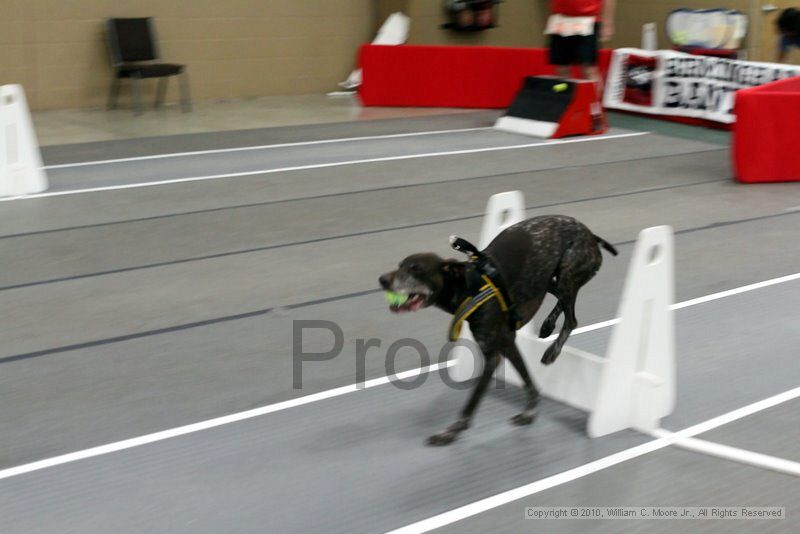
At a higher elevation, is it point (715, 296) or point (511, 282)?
point (511, 282)

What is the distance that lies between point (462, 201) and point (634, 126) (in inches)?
189

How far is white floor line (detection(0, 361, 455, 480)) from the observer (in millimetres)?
3789

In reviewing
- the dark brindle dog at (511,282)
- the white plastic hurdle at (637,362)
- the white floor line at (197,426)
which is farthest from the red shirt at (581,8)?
the white plastic hurdle at (637,362)

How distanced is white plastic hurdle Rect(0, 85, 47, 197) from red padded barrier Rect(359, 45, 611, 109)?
6032 millimetres

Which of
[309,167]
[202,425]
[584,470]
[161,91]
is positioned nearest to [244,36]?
[161,91]

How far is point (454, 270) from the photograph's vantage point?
3.76m

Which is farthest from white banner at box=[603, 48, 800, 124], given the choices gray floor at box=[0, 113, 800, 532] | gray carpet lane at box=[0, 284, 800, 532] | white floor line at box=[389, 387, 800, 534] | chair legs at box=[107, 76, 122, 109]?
gray carpet lane at box=[0, 284, 800, 532]

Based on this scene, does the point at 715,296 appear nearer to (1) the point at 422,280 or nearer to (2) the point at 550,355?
(2) the point at 550,355

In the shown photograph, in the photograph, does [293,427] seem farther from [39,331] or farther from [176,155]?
[176,155]

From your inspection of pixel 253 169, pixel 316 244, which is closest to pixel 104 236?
pixel 316 244

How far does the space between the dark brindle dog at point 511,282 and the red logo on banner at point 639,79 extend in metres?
8.87

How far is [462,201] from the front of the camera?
27.5 ft

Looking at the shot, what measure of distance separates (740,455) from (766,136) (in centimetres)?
592

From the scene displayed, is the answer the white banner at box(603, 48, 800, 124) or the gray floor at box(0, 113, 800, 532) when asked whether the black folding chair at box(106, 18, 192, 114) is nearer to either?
the gray floor at box(0, 113, 800, 532)
